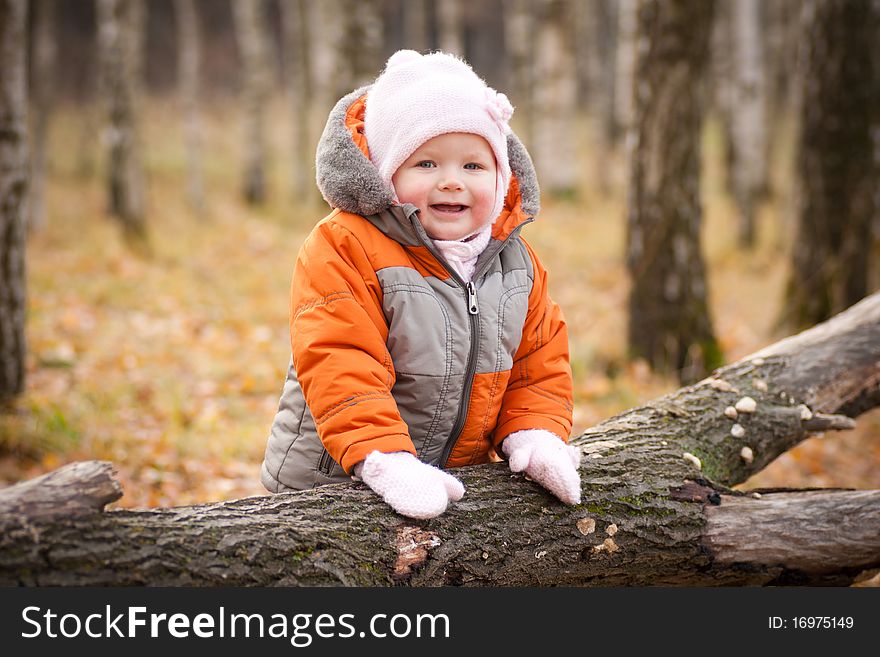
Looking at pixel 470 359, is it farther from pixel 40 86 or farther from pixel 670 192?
pixel 40 86

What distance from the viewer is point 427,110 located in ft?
8.53

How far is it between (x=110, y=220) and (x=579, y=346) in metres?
9.05

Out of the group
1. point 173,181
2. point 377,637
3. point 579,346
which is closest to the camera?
point 377,637

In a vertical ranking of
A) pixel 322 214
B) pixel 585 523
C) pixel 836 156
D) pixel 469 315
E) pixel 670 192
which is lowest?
pixel 585 523

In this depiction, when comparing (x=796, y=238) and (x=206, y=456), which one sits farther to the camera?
(x=796, y=238)

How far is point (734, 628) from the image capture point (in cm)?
266

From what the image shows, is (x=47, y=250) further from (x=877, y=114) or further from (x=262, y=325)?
(x=877, y=114)

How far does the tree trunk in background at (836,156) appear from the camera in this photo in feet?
21.5

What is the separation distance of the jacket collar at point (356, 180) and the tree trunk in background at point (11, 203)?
341cm

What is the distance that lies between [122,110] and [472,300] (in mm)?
10637

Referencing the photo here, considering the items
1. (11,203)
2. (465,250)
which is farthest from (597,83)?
(465,250)

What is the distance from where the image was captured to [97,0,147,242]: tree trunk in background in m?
11.6

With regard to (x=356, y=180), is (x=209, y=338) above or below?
below

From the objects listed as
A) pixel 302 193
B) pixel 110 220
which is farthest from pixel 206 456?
pixel 302 193
